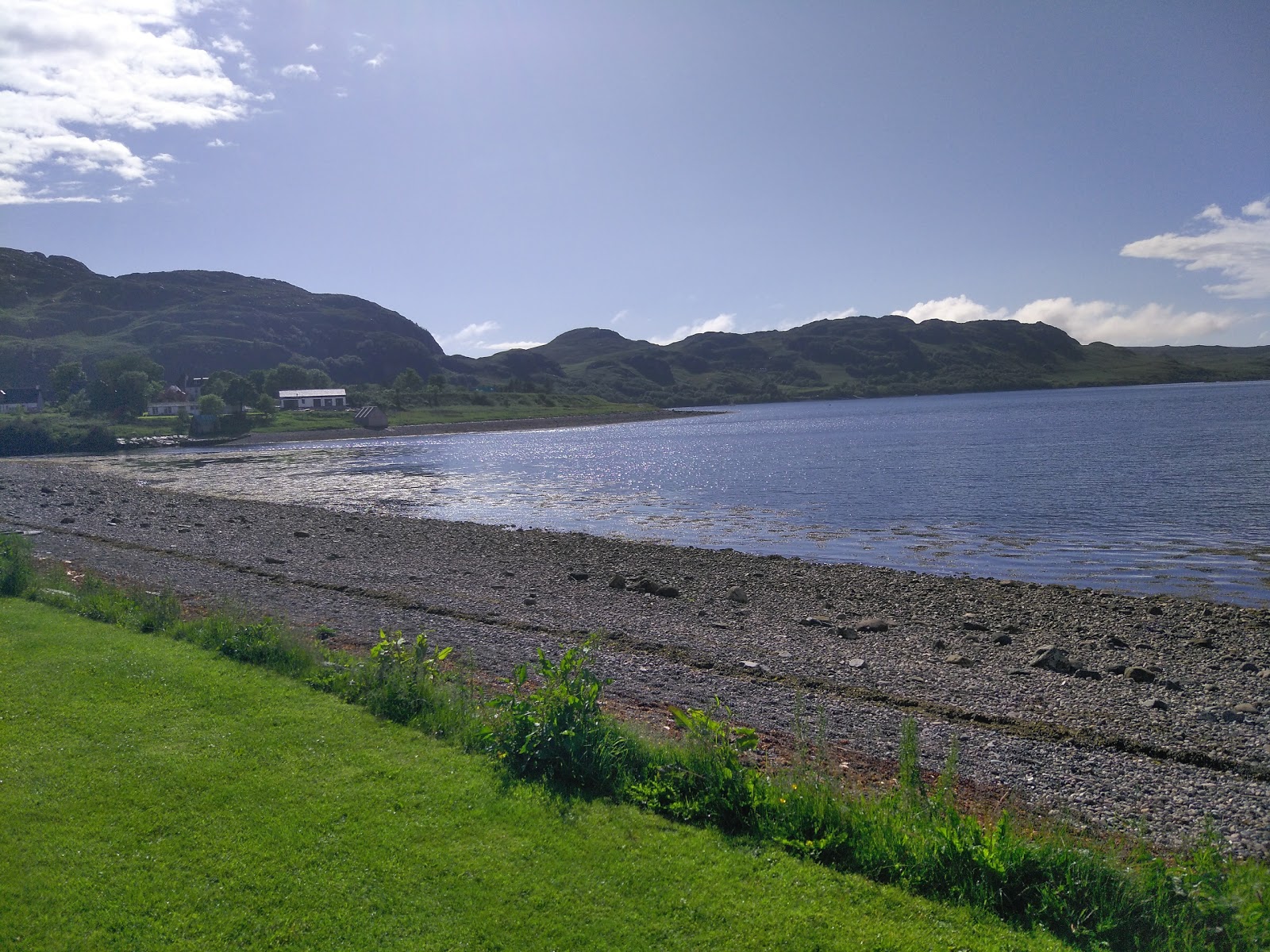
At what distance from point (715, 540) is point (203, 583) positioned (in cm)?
2056

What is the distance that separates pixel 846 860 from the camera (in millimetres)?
7102

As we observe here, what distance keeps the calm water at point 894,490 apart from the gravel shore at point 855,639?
553 centimetres

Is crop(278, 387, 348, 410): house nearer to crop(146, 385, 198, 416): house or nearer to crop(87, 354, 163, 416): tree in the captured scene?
crop(146, 385, 198, 416): house

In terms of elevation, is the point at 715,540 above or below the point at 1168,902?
below

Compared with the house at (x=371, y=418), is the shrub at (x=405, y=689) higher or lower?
lower

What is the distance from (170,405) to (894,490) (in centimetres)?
13587

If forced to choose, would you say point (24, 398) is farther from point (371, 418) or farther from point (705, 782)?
point (705, 782)

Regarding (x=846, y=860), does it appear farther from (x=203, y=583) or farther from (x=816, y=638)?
(x=203, y=583)

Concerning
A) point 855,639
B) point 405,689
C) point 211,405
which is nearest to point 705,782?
point 405,689

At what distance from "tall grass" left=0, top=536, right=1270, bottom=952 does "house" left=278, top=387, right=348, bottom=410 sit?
16598 cm

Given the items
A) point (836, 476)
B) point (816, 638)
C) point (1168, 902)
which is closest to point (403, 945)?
point (1168, 902)

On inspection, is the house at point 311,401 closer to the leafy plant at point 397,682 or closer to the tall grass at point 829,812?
the leafy plant at point 397,682

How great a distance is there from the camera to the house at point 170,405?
142m

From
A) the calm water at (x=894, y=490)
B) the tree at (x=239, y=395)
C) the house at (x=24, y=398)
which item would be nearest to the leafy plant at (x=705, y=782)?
the calm water at (x=894, y=490)
